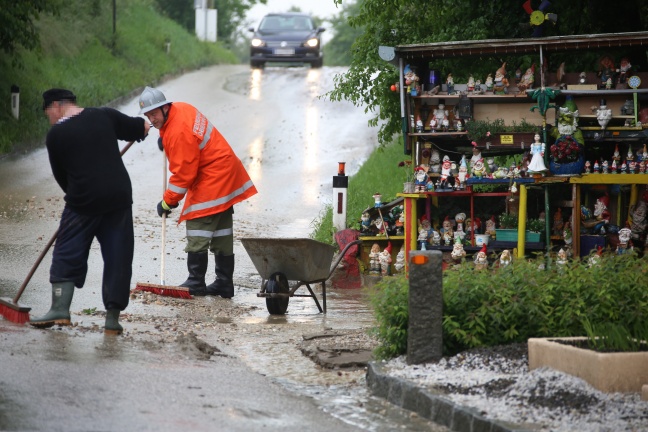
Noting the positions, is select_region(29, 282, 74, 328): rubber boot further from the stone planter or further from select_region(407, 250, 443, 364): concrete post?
the stone planter

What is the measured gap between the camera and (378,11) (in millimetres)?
17047

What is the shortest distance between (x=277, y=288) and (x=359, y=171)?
10.2 metres

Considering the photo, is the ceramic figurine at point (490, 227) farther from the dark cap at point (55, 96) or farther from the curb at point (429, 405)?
the dark cap at point (55, 96)

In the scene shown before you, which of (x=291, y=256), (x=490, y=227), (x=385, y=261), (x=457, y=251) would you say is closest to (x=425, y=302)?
(x=291, y=256)

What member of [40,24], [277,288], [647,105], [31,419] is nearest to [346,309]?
[277,288]

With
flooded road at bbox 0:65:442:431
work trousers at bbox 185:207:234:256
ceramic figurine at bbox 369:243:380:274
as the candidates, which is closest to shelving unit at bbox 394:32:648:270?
ceramic figurine at bbox 369:243:380:274

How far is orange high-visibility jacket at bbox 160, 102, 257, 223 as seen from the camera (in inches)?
454

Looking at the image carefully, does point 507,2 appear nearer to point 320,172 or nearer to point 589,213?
point 589,213

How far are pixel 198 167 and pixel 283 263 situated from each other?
56.5 inches

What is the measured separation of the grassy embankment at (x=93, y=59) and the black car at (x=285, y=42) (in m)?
2.70

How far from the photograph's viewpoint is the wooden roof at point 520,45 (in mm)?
12523

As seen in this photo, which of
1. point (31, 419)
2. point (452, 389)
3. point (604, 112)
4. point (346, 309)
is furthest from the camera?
point (604, 112)

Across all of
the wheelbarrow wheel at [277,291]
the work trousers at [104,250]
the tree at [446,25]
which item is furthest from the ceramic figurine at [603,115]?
the work trousers at [104,250]

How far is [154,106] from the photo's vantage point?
11.3 m
